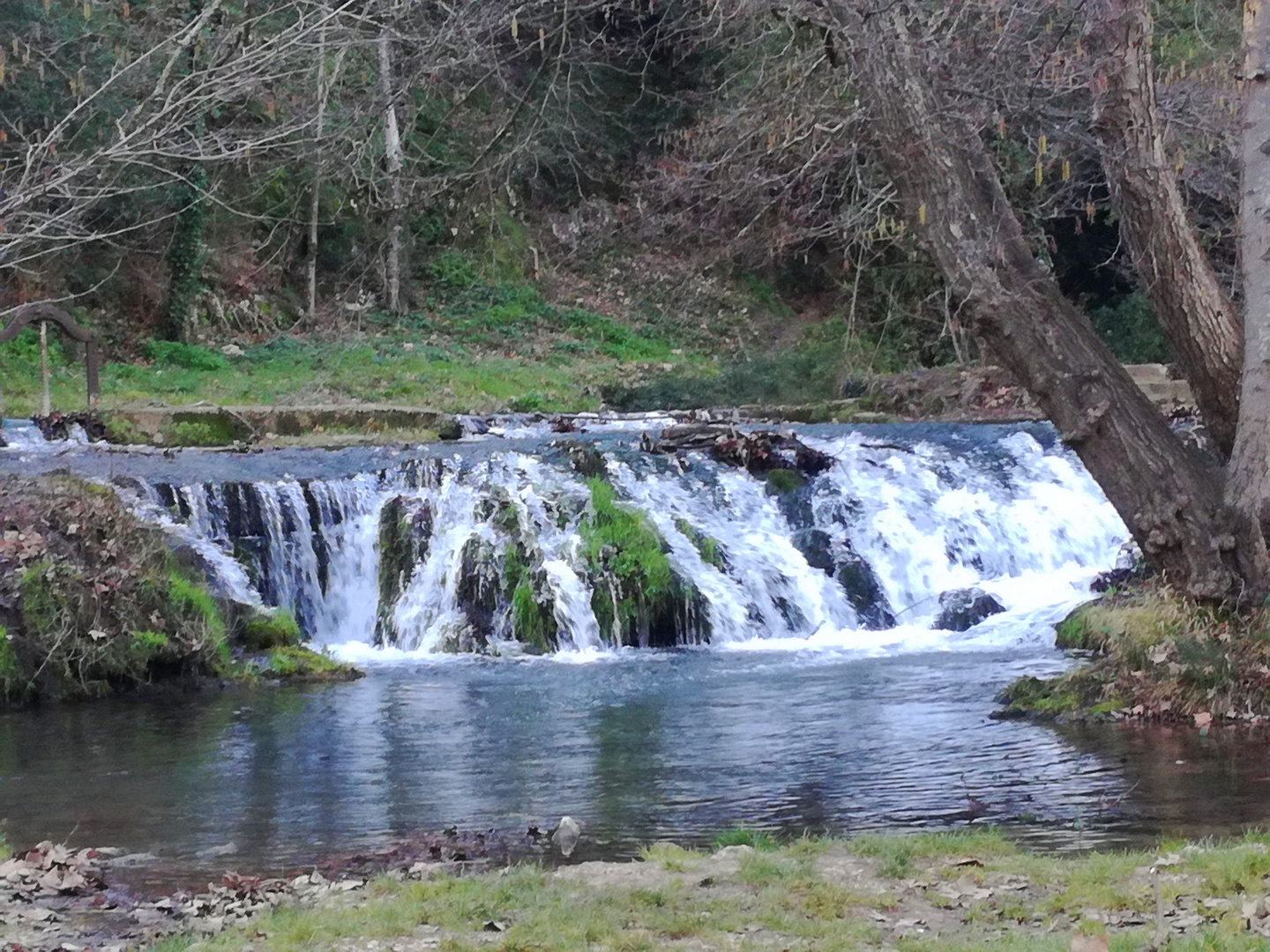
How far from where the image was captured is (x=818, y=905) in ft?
15.8

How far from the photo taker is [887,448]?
18.0 meters

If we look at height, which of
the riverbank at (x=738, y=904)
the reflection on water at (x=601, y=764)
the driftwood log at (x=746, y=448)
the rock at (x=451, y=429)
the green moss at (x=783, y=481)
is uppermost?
the rock at (x=451, y=429)

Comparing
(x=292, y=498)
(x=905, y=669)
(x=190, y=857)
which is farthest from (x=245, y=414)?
(x=190, y=857)

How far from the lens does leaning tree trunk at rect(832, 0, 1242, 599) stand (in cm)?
921

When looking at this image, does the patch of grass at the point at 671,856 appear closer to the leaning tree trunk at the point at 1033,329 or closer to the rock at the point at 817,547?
the leaning tree trunk at the point at 1033,329

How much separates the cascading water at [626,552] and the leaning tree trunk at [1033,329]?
13.2ft

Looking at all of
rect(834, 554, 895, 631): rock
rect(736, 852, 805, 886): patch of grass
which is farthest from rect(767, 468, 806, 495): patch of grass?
rect(736, 852, 805, 886): patch of grass

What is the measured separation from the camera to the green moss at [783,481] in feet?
54.3

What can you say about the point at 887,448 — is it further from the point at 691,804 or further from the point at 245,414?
the point at 691,804

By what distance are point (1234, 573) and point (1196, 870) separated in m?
4.56

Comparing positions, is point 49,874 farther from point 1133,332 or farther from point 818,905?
point 1133,332

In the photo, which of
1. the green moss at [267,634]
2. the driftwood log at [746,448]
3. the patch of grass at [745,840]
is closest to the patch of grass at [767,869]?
the patch of grass at [745,840]

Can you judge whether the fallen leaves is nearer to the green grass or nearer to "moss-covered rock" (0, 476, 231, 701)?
"moss-covered rock" (0, 476, 231, 701)

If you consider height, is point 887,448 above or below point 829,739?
above
